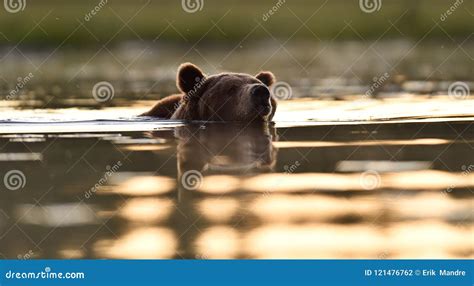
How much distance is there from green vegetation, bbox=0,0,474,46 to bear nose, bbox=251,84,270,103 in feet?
35.1

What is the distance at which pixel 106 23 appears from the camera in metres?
23.0

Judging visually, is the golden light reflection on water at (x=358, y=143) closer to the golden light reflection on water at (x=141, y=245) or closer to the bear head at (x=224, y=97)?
the bear head at (x=224, y=97)

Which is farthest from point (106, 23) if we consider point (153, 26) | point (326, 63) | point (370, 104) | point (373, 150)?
point (373, 150)

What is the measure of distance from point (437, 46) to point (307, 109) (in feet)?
33.7

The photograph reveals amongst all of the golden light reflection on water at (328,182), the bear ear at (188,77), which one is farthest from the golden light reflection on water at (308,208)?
the bear ear at (188,77)

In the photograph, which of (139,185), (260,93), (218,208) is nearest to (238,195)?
(218,208)

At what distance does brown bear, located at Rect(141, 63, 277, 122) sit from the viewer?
30.1 feet

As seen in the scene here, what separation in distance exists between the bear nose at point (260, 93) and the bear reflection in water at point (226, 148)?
23 cm

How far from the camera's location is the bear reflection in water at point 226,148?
6.81 m

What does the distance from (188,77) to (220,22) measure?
41.9 ft

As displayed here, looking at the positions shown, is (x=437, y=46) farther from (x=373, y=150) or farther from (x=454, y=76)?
(x=373, y=150)

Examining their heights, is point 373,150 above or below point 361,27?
below

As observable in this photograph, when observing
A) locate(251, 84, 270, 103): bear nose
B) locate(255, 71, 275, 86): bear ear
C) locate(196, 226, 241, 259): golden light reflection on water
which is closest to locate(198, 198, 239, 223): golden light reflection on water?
locate(196, 226, 241, 259): golden light reflection on water

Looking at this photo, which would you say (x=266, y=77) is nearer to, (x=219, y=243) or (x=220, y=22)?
(x=219, y=243)
